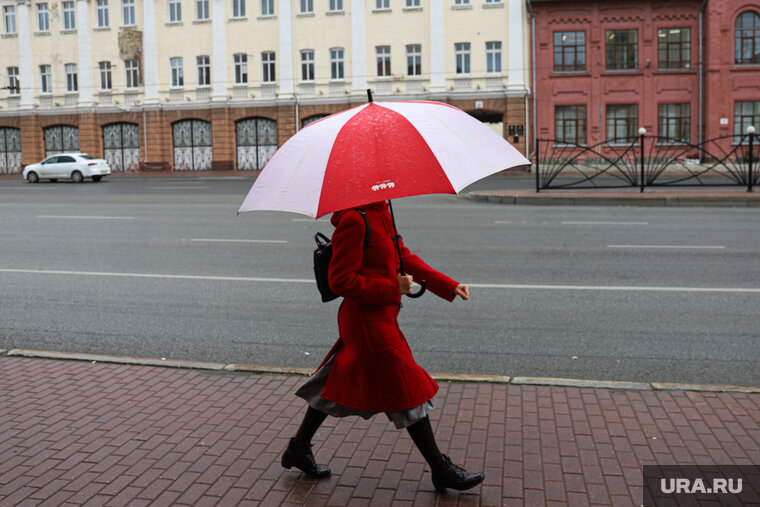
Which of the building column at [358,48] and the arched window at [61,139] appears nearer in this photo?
the building column at [358,48]

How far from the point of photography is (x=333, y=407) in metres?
3.74

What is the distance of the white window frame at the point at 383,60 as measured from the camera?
42.3 m

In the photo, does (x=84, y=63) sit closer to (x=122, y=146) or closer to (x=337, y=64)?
(x=122, y=146)

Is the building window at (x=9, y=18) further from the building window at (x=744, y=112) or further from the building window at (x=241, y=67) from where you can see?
the building window at (x=744, y=112)

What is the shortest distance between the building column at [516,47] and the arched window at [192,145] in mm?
17653

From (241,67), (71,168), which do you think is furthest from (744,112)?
(71,168)

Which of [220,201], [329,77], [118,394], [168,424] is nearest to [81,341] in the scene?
[118,394]

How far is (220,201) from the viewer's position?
71.4 ft

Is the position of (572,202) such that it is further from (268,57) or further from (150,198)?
(268,57)

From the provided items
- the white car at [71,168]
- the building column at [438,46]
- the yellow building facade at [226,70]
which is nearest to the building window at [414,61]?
the yellow building facade at [226,70]

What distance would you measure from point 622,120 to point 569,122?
2.80 meters

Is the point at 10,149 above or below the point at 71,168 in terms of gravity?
above

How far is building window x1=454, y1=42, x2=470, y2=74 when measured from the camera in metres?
41.2

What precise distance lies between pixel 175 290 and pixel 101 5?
42597 millimetres
